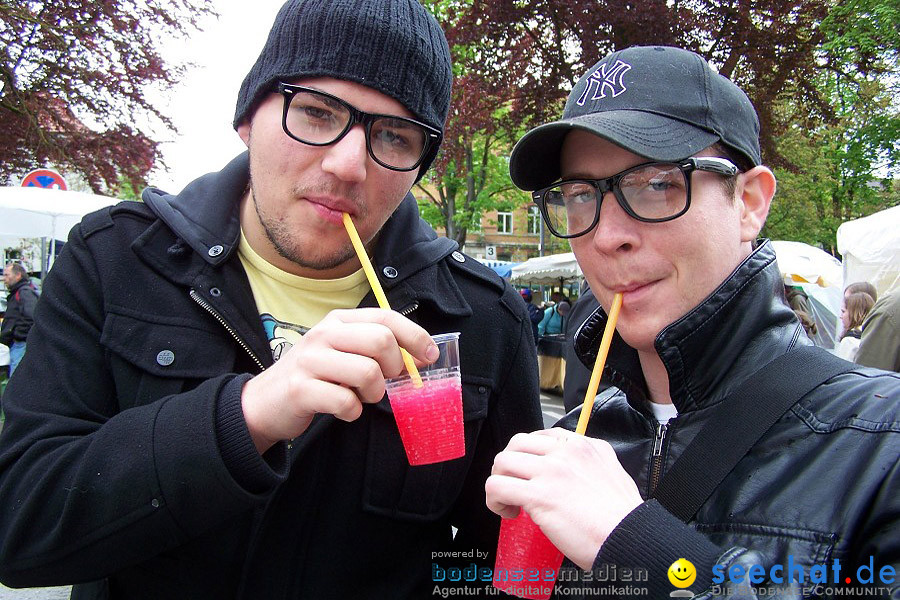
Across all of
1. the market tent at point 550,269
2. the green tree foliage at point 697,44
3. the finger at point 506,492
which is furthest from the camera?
the market tent at point 550,269

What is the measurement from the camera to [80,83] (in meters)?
9.11

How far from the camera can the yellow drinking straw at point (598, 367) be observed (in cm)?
135

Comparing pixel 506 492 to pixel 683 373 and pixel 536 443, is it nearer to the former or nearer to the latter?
pixel 536 443

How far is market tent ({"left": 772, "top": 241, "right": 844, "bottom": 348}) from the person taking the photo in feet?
36.4

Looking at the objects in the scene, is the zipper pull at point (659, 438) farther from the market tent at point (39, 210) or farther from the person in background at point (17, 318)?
the person in background at point (17, 318)

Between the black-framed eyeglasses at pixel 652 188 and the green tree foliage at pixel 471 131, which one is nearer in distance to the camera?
the black-framed eyeglasses at pixel 652 188

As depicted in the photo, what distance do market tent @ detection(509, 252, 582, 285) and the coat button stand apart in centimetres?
1045

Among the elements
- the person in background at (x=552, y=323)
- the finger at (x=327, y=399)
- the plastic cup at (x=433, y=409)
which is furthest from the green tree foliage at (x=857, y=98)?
the finger at (x=327, y=399)

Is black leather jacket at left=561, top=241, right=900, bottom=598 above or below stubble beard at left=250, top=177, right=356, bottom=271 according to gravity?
below

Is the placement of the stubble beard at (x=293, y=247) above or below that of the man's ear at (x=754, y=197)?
below

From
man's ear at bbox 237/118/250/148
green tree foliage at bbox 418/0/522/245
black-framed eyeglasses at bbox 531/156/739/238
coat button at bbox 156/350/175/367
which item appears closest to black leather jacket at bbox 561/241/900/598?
black-framed eyeglasses at bbox 531/156/739/238

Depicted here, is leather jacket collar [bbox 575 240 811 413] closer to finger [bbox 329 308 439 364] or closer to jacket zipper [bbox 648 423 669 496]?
jacket zipper [bbox 648 423 669 496]

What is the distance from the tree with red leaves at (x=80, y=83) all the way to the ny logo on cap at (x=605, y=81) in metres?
8.29

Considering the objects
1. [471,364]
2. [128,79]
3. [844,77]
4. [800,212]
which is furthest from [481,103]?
[800,212]
